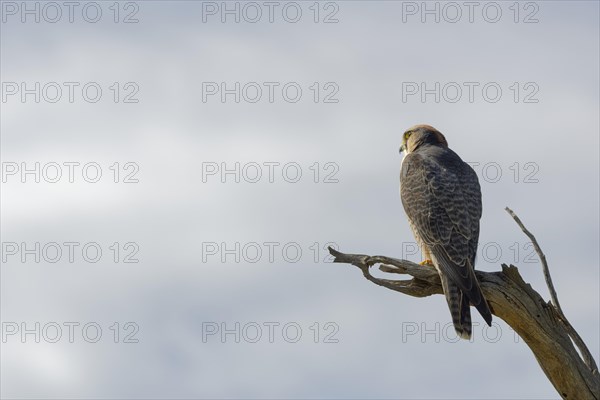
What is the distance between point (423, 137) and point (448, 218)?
2182mm

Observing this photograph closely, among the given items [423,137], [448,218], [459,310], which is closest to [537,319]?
[459,310]

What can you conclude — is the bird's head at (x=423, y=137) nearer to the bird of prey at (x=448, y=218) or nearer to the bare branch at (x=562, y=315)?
the bird of prey at (x=448, y=218)

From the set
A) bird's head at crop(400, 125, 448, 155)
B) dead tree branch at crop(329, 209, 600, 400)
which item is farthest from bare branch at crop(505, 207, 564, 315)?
bird's head at crop(400, 125, 448, 155)

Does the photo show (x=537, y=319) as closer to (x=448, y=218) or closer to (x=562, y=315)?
(x=562, y=315)

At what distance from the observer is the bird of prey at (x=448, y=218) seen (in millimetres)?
9117

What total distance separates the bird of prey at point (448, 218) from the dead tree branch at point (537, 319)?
0.24 metres

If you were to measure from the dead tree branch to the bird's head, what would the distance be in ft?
10.8

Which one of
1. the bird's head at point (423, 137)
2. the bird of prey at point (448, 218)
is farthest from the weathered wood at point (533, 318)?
the bird's head at point (423, 137)

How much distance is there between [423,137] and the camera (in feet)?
39.3

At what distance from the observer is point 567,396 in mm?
8539

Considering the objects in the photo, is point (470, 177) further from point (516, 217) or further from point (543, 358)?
point (543, 358)

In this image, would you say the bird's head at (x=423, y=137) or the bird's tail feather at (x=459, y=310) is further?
the bird's head at (x=423, y=137)

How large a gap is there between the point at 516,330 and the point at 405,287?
3.94ft

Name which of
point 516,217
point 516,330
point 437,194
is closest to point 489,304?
point 516,330
